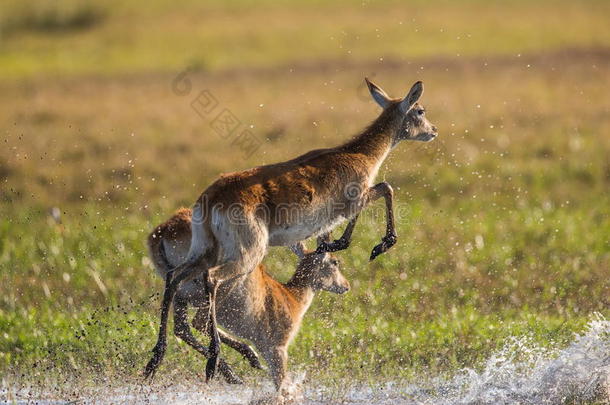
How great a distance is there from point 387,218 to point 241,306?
1069 mm

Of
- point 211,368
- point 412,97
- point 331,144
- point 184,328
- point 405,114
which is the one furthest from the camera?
point 331,144

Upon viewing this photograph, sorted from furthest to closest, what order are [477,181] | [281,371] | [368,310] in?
[477,181] → [368,310] → [281,371]

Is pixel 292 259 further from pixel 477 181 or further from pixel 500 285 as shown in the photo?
pixel 477 181

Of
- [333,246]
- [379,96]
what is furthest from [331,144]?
[333,246]

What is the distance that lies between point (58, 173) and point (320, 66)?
10384 millimetres

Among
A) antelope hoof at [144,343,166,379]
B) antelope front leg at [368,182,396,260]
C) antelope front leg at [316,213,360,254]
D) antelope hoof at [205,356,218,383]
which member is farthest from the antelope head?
antelope hoof at [144,343,166,379]

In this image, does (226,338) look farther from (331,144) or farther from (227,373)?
(331,144)

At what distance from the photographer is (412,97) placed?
7.32 meters

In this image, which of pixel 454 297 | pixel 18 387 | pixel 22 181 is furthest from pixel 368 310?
pixel 22 181

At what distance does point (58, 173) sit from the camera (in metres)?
14.1

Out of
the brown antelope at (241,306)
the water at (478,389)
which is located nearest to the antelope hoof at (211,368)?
the brown antelope at (241,306)

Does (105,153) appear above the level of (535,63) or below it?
below

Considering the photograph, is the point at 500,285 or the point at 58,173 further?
the point at 58,173

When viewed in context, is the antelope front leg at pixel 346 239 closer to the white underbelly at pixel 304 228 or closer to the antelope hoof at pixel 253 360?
the white underbelly at pixel 304 228
